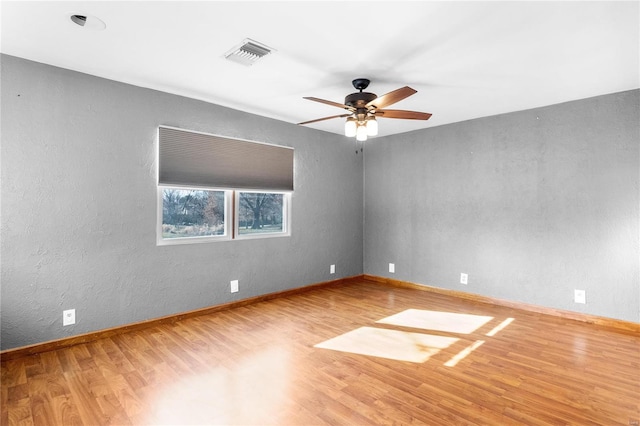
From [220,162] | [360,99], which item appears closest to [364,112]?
[360,99]

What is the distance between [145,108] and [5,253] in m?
1.75

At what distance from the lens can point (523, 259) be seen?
4.10 meters

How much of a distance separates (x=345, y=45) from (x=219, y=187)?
222cm

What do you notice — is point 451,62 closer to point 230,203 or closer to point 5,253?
point 230,203

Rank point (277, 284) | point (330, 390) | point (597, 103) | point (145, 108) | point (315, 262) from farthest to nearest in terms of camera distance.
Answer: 1. point (315, 262)
2. point (277, 284)
3. point (597, 103)
4. point (145, 108)
5. point (330, 390)

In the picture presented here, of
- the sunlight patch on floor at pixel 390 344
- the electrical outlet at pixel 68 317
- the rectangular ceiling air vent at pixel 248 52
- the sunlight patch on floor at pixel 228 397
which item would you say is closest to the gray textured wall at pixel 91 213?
the electrical outlet at pixel 68 317

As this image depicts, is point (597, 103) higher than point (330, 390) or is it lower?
higher

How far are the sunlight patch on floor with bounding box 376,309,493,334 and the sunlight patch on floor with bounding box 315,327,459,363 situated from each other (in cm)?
25

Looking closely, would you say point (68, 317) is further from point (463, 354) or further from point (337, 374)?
point (463, 354)

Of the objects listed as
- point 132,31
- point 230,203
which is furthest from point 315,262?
point 132,31

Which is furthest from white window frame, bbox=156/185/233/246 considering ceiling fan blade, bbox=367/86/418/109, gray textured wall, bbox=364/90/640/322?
gray textured wall, bbox=364/90/640/322

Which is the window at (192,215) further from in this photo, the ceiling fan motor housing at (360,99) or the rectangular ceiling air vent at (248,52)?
the ceiling fan motor housing at (360,99)

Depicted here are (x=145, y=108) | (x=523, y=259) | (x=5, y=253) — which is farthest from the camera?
(x=523, y=259)

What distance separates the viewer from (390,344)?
2.95 metres
